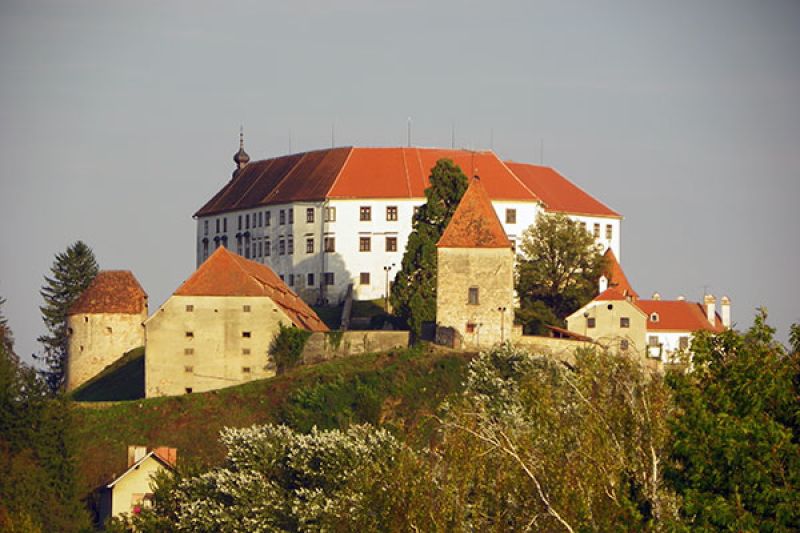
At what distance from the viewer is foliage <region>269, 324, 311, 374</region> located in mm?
80000

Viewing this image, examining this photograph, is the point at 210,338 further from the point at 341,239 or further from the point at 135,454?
the point at 341,239

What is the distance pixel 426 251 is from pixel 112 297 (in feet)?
49.8

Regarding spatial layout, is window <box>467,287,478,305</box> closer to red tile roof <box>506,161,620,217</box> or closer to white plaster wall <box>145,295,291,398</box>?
white plaster wall <box>145,295,291,398</box>

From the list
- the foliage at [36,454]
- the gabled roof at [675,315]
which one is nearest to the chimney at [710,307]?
the gabled roof at [675,315]

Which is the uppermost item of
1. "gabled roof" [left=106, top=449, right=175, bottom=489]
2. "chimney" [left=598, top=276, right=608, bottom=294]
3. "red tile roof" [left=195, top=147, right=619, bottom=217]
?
"red tile roof" [left=195, top=147, right=619, bottom=217]

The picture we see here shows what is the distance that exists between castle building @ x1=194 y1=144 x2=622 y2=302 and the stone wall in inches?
671

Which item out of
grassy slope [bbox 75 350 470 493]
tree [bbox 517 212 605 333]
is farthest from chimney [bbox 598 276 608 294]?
grassy slope [bbox 75 350 470 493]

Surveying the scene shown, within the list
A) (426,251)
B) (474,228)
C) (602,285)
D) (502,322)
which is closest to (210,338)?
(426,251)

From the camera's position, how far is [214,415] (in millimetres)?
76062

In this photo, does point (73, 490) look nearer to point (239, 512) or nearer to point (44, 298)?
point (239, 512)

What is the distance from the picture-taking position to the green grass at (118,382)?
3305 inches

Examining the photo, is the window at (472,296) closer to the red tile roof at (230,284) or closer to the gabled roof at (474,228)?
the gabled roof at (474,228)

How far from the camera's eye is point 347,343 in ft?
266

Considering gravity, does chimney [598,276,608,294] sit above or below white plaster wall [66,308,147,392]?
above
